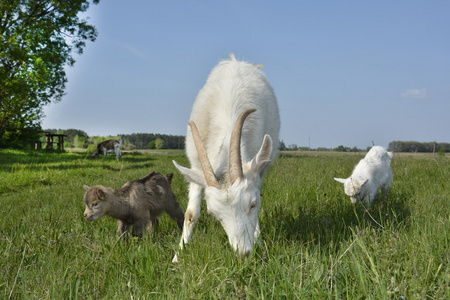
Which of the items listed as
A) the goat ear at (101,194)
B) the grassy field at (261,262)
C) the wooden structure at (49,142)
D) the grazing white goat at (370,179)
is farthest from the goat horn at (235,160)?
the wooden structure at (49,142)

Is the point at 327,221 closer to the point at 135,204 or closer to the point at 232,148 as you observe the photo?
the point at 232,148

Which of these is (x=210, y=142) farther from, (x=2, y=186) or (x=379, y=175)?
(x=2, y=186)

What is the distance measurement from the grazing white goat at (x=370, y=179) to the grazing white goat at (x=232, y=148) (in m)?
1.60

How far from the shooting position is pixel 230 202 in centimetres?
296

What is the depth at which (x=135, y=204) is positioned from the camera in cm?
479

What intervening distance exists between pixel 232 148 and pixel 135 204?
7.36ft

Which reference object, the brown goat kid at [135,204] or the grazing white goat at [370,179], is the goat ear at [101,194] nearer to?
the brown goat kid at [135,204]

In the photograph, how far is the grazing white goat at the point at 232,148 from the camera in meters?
2.98

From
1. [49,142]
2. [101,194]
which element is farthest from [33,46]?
[101,194]

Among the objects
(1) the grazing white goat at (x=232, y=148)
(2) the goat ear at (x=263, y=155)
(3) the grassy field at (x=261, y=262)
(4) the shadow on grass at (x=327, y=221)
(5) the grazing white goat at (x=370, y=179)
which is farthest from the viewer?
(5) the grazing white goat at (x=370, y=179)

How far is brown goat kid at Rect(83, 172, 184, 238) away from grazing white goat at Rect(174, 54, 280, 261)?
1021 mm

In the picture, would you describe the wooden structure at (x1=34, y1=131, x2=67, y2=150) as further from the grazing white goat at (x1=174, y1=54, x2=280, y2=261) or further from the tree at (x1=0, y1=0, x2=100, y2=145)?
the grazing white goat at (x1=174, y1=54, x2=280, y2=261)

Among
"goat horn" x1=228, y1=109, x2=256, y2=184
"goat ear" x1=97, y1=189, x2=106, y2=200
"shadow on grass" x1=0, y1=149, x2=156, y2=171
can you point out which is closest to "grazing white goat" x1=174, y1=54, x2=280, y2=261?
"goat horn" x1=228, y1=109, x2=256, y2=184

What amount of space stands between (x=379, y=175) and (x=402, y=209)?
2.01 m
